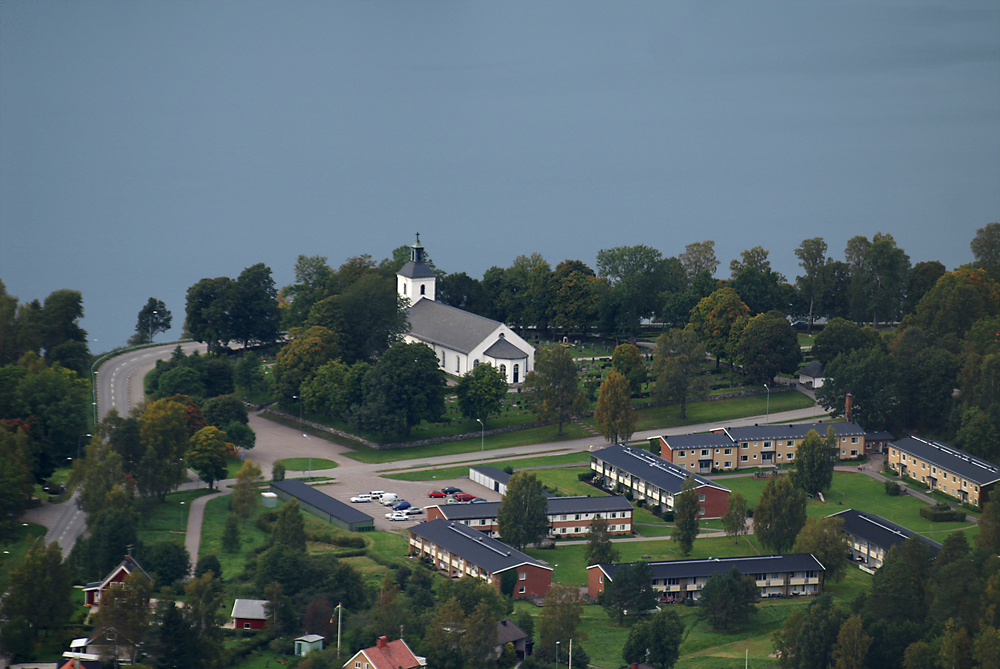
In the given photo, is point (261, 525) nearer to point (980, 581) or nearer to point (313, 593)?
point (313, 593)

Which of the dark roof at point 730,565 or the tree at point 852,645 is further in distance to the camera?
the dark roof at point 730,565

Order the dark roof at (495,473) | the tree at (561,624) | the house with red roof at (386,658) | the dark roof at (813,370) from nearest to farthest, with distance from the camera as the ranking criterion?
the house with red roof at (386,658) → the tree at (561,624) → the dark roof at (495,473) → the dark roof at (813,370)

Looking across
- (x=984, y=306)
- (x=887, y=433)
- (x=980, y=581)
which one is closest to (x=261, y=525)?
(x=980, y=581)

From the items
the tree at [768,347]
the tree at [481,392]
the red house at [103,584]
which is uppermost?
the tree at [768,347]

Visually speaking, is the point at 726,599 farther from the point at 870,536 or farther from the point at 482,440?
the point at 482,440

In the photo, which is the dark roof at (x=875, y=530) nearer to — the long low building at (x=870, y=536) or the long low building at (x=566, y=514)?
the long low building at (x=870, y=536)

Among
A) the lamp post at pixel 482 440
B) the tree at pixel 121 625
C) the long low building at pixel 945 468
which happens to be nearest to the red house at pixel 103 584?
the tree at pixel 121 625
